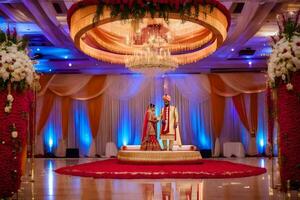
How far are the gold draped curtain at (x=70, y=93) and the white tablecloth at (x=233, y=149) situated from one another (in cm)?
539

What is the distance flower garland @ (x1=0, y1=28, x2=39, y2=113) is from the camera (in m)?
5.16

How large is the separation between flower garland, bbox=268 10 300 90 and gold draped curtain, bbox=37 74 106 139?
11852 millimetres

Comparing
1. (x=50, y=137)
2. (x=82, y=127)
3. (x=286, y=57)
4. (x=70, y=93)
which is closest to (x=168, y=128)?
(x=70, y=93)

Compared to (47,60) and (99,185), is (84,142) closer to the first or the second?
(47,60)

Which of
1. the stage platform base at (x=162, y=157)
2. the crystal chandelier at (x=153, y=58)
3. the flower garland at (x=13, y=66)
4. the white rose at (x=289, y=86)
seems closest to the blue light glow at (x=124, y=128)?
the stage platform base at (x=162, y=157)

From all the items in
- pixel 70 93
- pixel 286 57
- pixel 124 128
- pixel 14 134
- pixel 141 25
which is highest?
pixel 141 25

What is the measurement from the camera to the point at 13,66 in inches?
205

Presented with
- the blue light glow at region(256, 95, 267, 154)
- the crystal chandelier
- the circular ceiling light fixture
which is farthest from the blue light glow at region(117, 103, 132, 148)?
the crystal chandelier

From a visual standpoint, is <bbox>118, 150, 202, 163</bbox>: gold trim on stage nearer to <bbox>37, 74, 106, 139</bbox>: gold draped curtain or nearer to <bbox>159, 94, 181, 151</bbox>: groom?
<bbox>159, 94, 181, 151</bbox>: groom

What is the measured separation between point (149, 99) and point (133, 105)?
731mm

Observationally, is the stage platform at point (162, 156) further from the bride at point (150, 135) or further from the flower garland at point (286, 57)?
the flower garland at point (286, 57)

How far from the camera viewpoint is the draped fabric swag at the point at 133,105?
1683 cm

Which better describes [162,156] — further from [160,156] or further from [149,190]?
[149,190]

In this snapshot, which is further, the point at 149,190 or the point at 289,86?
the point at 149,190
